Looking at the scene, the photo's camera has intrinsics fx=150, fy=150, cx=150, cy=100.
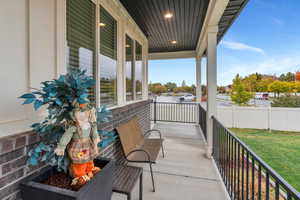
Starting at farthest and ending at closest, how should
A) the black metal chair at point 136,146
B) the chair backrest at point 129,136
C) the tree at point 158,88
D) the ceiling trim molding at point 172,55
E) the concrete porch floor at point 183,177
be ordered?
the tree at point 158,88, the ceiling trim molding at point 172,55, the chair backrest at point 129,136, the black metal chair at point 136,146, the concrete porch floor at point 183,177

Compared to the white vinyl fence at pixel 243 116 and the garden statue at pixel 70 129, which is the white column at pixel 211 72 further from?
the white vinyl fence at pixel 243 116

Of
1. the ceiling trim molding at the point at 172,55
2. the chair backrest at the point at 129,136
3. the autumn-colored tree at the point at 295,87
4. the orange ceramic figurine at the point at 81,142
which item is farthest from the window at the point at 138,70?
the autumn-colored tree at the point at 295,87

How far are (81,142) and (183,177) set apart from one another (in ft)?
6.27

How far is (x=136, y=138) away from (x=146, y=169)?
22.6 inches

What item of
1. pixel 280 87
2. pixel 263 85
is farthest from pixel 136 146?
pixel 263 85

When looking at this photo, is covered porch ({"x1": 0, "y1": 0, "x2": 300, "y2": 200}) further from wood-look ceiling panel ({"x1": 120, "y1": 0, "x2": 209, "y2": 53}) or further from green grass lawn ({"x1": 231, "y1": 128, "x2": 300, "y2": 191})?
green grass lawn ({"x1": 231, "y1": 128, "x2": 300, "y2": 191})

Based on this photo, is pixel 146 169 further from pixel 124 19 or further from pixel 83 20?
pixel 124 19

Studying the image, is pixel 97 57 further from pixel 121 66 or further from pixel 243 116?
pixel 243 116

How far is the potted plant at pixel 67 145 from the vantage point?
91 centimetres

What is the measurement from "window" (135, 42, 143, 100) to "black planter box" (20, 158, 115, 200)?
117 inches

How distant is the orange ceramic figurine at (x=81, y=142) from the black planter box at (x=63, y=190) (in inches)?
3.1

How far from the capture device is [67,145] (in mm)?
1042

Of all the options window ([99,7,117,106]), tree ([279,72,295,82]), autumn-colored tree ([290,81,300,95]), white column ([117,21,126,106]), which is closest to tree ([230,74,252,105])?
autumn-colored tree ([290,81,300,95])

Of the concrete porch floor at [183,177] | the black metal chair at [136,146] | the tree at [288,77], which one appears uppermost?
the tree at [288,77]
